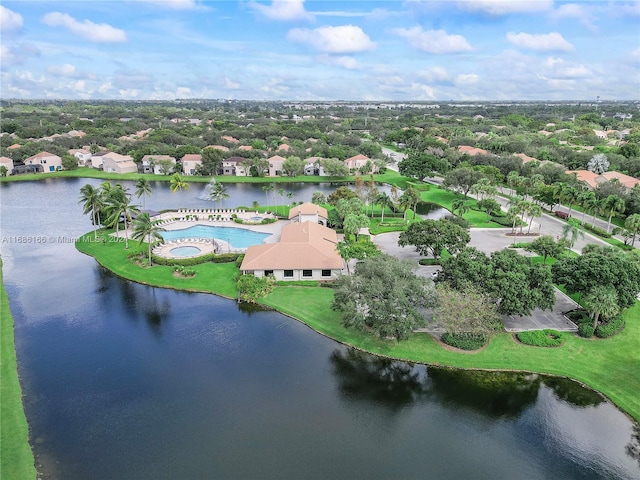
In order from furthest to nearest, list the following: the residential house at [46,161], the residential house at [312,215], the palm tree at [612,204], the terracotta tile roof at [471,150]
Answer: the terracotta tile roof at [471,150] < the residential house at [46,161] < the residential house at [312,215] < the palm tree at [612,204]

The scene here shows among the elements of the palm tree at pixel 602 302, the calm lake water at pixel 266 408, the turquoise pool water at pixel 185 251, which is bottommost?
the calm lake water at pixel 266 408

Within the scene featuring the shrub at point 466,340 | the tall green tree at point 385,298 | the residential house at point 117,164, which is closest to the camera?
the tall green tree at point 385,298

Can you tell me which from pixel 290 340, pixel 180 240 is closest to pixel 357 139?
pixel 180 240

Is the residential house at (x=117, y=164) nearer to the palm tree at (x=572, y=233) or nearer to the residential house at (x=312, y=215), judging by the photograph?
the residential house at (x=312, y=215)

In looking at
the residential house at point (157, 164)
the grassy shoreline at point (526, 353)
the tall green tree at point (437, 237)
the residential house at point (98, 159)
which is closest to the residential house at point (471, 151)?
the tall green tree at point (437, 237)

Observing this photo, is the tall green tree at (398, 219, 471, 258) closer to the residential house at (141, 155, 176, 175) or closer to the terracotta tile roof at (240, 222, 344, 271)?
the terracotta tile roof at (240, 222, 344, 271)

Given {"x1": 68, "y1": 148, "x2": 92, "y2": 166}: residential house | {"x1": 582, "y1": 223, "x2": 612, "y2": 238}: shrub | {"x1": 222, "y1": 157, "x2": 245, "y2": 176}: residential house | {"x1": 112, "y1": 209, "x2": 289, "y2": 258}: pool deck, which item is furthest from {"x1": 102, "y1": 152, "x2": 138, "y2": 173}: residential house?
{"x1": 582, "y1": 223, "x2": 612, "y2": 238}: shrub
